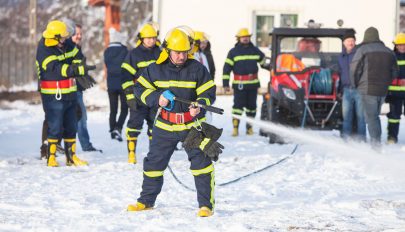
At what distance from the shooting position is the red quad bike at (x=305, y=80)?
10.9 meters

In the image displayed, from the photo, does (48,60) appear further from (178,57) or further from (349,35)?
(349,35)

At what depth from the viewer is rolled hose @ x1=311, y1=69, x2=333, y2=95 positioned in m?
10.9

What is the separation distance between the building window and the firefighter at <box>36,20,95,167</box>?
10.5 m

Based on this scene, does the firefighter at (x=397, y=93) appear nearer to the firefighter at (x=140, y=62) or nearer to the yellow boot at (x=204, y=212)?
the firefighter at (x=140, y=62)

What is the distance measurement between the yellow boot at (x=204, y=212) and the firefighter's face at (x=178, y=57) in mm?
→ 1242

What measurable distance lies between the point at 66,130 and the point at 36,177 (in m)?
1.14

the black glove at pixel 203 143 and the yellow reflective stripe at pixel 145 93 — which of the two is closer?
the black glove at pixel 203 143

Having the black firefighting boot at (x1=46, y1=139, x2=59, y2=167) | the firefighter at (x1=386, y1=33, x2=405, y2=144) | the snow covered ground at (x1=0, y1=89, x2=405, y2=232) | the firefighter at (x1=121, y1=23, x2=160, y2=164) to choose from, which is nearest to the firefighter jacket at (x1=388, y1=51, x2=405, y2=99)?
the firefighter at (x1=386, y1=33, x2=405, y2=144)

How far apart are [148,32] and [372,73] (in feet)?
10.4

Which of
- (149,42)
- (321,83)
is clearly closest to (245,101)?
(321,83)

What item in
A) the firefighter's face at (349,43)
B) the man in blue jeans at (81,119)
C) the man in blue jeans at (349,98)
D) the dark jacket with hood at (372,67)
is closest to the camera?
the dark jacket with hood at (372,67)

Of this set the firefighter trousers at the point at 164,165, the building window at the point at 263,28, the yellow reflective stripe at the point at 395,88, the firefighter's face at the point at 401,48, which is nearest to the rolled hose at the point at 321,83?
the yellow reflective stripe at the point at 395,88

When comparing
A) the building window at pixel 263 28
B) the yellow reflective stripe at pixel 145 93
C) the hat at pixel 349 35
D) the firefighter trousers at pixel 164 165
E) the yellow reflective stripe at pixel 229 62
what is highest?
the building window at pixel 263 28

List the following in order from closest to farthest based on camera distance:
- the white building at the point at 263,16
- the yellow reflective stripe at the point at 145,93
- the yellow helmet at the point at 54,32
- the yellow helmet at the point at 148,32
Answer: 1. the yellow reflective stripe at the point at 145,93
2. the yellow helmet at the point at 54,32
3. the yellow helmet at the point at 148,32
4. the white building at the point at 263,16
